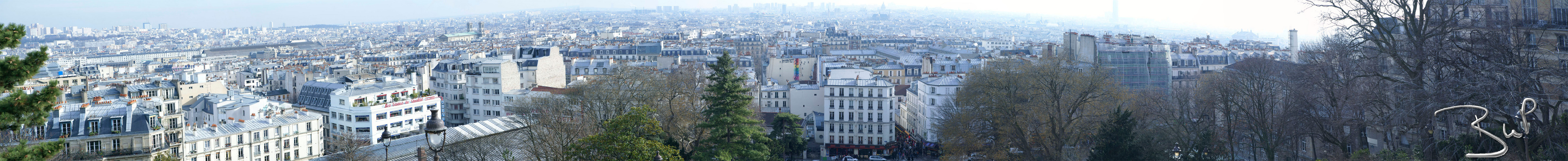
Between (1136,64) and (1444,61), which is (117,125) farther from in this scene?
(1136,64)

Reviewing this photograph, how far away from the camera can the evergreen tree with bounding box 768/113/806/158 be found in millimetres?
36906

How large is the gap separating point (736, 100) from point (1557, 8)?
14907mm

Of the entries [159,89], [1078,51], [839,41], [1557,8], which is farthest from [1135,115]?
[839,41]

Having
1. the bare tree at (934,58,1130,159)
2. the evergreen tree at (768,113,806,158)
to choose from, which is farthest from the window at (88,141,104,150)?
the bare tree at (934,58,1130,159)

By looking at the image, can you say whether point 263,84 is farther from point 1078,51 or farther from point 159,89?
point 1078,51

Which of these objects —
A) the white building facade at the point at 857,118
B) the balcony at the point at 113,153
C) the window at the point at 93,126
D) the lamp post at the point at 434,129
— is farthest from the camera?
the white building facade at the point at 857,118

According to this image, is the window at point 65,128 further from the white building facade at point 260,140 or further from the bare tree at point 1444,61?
the bare tree at point 1444,61

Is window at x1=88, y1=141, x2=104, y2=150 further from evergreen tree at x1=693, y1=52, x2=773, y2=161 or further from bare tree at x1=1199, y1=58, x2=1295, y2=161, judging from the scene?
bare tree at x1=1199, y1=58, x2=1295, y2=161

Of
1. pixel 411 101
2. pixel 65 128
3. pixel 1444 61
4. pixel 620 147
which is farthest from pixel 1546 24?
pixel 411 101

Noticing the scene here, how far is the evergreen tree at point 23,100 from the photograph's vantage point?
33.0ft

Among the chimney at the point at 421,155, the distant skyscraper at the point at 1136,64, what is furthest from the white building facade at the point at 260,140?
the distant skyscraper at the point at 1136,64

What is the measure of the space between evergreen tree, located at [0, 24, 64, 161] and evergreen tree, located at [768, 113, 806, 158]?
26.5m

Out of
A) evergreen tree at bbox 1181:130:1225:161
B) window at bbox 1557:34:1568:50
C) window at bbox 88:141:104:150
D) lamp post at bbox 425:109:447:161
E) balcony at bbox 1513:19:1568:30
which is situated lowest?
evergreen tree at bbox 1181:130:1225:161

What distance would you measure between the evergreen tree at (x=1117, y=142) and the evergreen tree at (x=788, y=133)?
12.8m
